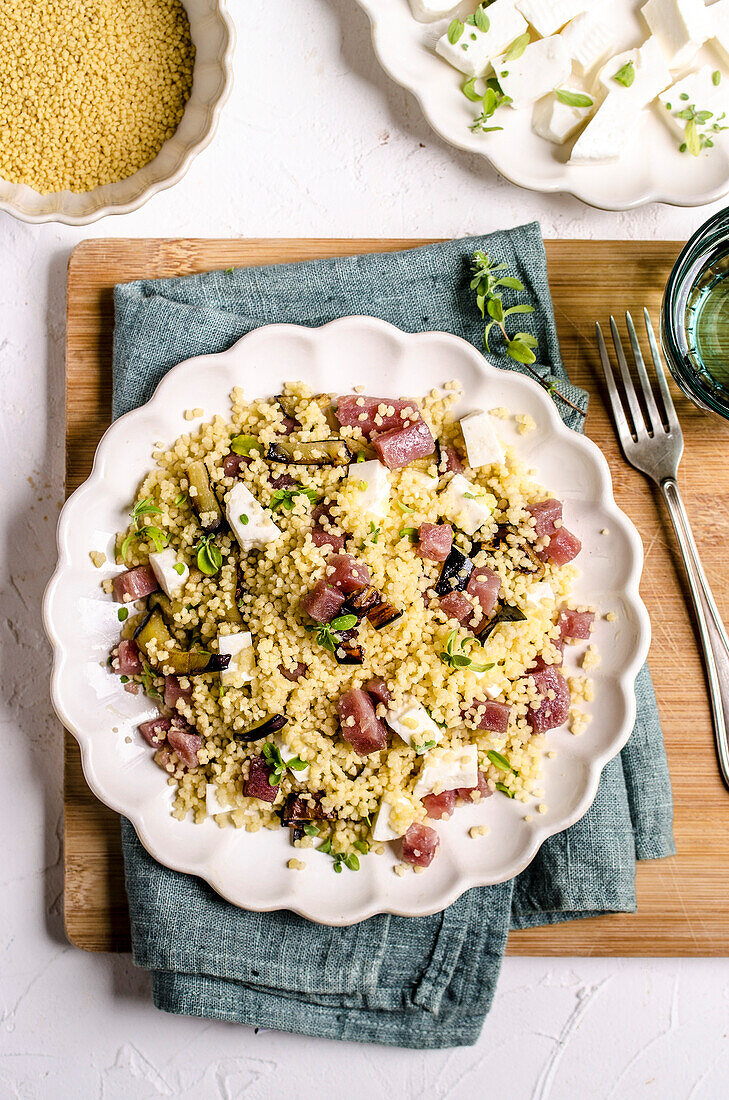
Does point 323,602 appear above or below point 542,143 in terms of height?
below

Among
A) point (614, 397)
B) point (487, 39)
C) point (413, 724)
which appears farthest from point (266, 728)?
point (487, 39)

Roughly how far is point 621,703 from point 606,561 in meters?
0.30

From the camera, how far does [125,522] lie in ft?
6.11

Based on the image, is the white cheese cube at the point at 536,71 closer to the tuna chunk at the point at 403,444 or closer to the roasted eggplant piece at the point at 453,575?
the tuna chunk at the point at 403,444

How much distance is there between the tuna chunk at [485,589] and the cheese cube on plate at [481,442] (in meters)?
0.24

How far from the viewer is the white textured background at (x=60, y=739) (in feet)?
6.67

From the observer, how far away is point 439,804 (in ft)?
5.79

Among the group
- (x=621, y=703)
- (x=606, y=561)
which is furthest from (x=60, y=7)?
(x=621, y=703)

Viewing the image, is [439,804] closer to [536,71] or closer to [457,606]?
[457,606]

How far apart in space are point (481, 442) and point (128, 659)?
88 cm

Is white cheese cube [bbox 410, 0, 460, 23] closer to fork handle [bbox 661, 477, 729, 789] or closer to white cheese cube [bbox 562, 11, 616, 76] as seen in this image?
white cheese cube [bbox 562, 11, 616, 76]

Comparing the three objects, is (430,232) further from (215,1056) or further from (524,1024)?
(215,1056)

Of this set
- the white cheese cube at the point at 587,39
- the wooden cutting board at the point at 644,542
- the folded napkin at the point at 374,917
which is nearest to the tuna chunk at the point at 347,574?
the folded napkin at the point at 374,917

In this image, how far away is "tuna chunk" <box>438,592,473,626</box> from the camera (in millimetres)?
1716
